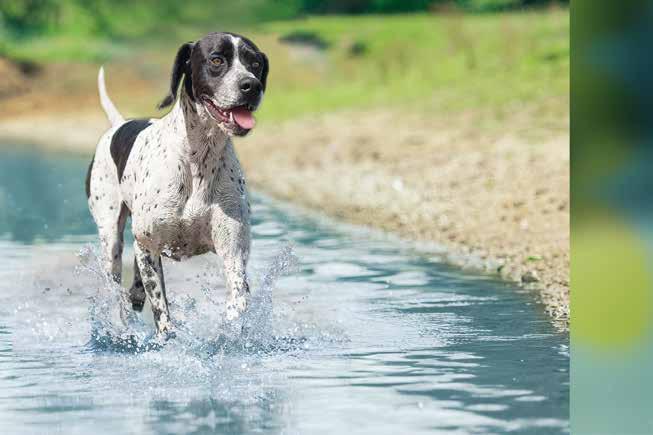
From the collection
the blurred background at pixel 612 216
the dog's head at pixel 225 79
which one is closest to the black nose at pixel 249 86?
the dog's head at pixel 225 79

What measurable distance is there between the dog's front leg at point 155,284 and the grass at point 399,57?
14125 millimetres

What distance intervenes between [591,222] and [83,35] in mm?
30604

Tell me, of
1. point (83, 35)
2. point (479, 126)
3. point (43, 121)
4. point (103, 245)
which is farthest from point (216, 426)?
point (83, 35)

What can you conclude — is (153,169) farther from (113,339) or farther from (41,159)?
(41,159)

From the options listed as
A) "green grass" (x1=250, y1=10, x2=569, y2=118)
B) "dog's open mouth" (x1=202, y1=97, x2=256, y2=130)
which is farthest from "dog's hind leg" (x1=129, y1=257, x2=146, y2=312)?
"green grass" (x1=250, y1=10, x2=569, y2=118)

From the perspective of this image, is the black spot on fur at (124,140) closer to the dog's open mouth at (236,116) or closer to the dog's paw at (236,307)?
the dog's open mouth at (236,116)

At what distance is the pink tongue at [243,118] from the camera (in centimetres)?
746

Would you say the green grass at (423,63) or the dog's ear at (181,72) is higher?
the green grass at (423,63)

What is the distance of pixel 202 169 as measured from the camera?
25.3ft

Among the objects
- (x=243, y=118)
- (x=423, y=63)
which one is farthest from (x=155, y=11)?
(x=243, y=118)

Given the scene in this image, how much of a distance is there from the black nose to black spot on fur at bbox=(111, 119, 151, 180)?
1093mm

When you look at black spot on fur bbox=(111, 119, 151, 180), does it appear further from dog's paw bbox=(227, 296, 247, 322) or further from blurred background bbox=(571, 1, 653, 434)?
blurred background bbox=(571, 1, 653, 434)

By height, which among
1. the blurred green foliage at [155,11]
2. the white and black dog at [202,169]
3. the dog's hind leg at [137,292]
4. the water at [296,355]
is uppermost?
the blurred green foliage at [155,11]

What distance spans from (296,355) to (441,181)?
8.34 m
